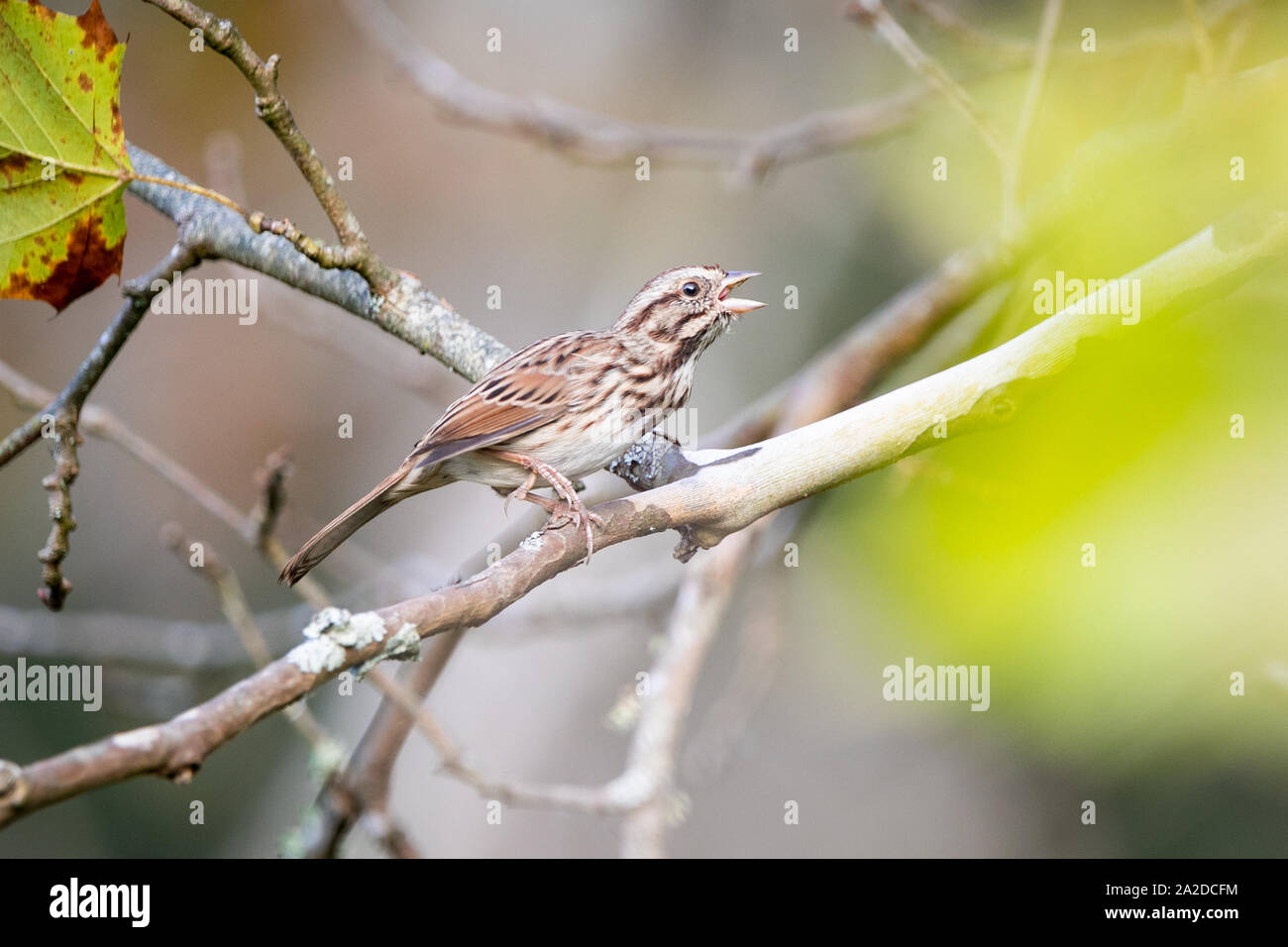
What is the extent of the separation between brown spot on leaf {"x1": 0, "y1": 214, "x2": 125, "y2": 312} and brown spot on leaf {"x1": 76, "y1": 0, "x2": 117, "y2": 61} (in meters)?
0.28

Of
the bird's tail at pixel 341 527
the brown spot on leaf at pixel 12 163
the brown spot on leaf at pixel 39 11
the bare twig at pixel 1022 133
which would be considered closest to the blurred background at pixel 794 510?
the bare twig at pixel 1022 133

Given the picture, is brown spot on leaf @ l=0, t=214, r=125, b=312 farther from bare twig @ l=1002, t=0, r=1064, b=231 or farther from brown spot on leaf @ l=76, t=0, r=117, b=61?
bare twig @ l=1002, t=0, r=1064, b=231

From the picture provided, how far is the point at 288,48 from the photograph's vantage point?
7.16 m

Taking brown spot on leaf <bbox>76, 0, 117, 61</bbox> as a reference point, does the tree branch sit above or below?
below

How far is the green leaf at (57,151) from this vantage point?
1899 millimetres

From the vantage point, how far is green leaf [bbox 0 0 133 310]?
1.90 meters

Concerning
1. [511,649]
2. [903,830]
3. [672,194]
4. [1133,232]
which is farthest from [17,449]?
[672,194]

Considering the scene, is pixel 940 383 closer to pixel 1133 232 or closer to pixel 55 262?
pixel 1133 232

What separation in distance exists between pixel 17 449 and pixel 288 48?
5.46 metres

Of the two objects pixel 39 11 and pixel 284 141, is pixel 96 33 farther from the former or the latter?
pixel 284 141

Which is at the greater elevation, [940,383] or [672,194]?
[672,194]

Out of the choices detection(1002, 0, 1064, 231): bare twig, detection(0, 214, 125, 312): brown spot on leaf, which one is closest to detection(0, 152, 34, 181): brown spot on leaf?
detection(0, 214, 125, 312): brown spot on leaf

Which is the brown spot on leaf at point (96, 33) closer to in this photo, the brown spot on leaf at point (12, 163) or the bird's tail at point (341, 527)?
the brown spot on leaf at point (12, 163)

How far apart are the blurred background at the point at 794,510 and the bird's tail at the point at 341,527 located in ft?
1.44
